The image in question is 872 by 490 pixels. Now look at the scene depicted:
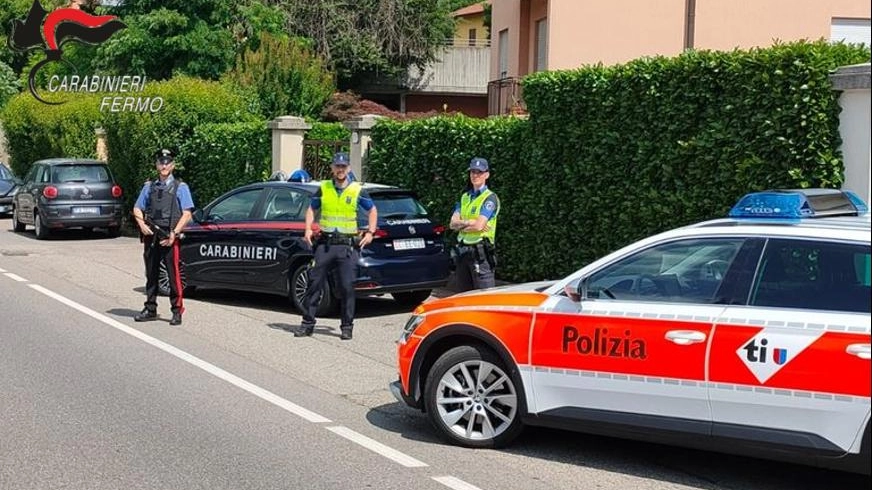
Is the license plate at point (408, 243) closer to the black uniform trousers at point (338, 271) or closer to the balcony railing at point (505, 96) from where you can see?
the black uniform trousers at point (338, 271)

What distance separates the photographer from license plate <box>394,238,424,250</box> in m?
12.4

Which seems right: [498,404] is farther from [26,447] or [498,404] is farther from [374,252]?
[374,252]

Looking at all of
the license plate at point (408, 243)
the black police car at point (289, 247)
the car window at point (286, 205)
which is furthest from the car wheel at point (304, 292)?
the license plate at point (408, 243)

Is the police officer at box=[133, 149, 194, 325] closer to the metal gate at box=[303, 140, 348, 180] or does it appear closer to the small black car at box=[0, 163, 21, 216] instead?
the metal gate at box=[303, 140, 348, 180]

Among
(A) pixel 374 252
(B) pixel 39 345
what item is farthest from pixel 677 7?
(B) pixel 39 345

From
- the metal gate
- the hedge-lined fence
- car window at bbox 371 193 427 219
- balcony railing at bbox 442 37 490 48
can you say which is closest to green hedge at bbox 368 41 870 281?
the hedge-lined fence

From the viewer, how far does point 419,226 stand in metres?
12.6

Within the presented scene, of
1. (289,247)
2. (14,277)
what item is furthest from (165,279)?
(14,277)

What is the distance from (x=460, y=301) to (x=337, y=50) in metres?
36.2

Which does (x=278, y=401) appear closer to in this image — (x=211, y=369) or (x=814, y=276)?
(x=211, y=369)

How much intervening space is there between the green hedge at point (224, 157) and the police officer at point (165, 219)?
8.24m

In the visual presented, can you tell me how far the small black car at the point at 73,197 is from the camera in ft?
75.2

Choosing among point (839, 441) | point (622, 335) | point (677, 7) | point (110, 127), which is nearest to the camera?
point (839, 441)

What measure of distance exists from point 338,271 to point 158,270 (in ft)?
7.82
